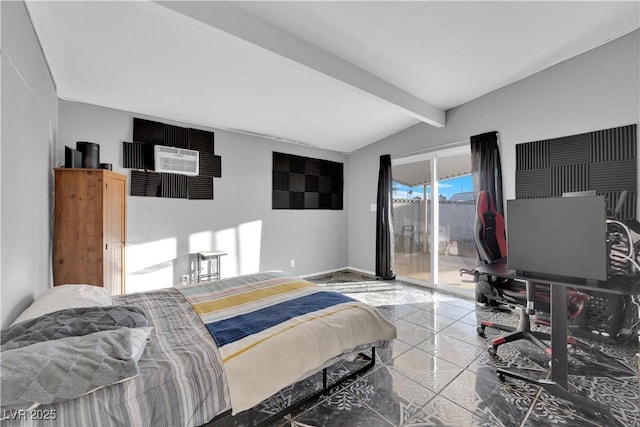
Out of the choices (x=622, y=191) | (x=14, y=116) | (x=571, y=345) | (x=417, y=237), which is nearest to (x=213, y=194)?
(x=14, y=116)

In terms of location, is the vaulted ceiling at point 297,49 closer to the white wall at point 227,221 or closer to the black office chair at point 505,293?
the white wall at point 227,221

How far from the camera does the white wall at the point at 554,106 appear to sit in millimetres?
2596

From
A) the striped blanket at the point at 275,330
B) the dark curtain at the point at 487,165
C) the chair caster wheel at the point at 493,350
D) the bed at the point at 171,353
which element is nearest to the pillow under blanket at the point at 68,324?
the bed at the point at 171,353

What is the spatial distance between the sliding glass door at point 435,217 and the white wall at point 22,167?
4.52 meters

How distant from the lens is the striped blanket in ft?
4.43

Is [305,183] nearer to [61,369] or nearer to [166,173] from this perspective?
[166,173]

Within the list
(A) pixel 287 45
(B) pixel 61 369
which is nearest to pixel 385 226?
(A) pixel 287 45

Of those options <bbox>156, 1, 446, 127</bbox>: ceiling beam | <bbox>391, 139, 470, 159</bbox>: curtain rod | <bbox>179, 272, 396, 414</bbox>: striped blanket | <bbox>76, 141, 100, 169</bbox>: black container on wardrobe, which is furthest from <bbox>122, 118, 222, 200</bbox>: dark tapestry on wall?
<bbox>391, 139, 470, 159</bbox>: curtain rod

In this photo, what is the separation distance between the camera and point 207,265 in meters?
3.88

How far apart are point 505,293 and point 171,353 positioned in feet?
8.71

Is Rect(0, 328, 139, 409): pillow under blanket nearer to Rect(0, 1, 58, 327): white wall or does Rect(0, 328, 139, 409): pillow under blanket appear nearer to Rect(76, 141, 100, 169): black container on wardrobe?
Rect(0, 1, 58, 327): white wall

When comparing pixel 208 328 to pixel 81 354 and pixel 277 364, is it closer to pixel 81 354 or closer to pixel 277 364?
pixel 277 364

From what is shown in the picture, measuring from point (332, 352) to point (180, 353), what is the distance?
0.85 m

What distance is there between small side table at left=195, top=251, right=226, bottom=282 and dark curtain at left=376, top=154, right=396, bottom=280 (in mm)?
2776
